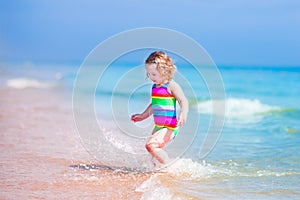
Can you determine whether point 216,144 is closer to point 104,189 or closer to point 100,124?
point 100,124

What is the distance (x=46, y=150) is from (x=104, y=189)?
1.90 metres

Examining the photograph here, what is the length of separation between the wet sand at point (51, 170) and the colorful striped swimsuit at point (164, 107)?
1.92 feet

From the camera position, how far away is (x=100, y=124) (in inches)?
351

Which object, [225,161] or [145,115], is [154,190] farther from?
[225,161]

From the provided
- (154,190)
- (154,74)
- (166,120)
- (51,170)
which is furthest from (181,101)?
(51,170)

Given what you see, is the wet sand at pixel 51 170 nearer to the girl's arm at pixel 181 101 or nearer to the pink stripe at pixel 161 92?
the girl's arm at pixel 181 101

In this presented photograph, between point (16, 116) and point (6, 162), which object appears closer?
point (6, 162)

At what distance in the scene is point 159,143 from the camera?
208 inches

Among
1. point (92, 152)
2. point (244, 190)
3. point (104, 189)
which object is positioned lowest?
point (104, 189)

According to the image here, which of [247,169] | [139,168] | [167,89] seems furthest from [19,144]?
[247,169]

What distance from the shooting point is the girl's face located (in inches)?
206

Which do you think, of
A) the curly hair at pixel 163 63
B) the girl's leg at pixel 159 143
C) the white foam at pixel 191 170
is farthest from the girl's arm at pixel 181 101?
the white foam at pixel 191 170

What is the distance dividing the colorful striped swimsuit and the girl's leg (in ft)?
0.20

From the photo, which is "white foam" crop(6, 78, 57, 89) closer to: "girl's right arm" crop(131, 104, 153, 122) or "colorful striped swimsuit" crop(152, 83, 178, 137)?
"girl's right arm" crop(131, 104, 153, 122)
